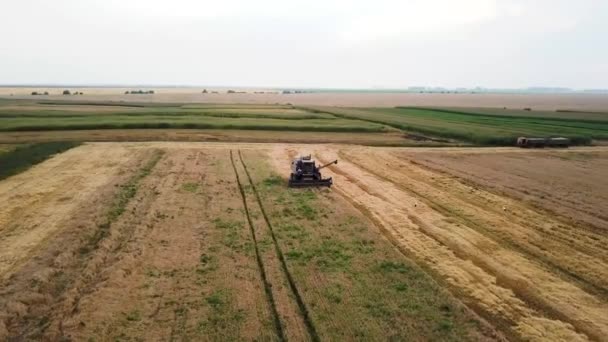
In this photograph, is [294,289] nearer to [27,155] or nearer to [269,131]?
[27,155]

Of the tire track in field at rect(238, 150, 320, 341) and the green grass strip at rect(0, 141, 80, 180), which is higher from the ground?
the green grass strip at rect(0, 141, 80, 180)

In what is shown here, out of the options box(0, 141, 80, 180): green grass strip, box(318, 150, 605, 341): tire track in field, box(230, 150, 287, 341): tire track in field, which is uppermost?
box(0, 141, 80, 180): green grass strip

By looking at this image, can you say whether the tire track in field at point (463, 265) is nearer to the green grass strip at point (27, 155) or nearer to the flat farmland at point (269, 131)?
the green grass strip at point (27, 155)

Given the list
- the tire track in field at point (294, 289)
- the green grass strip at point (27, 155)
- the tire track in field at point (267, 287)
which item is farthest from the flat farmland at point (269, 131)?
the tire track in field at point (294, 289)

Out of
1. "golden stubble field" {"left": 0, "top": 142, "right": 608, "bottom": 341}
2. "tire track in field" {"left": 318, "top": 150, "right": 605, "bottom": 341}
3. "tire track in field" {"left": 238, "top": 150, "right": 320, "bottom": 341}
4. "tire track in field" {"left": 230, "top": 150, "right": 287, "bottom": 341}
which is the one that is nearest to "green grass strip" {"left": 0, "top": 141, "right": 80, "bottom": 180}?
"golden stubble field" {"left": 0, "top": 142, "right": 608, "bottom": 341}

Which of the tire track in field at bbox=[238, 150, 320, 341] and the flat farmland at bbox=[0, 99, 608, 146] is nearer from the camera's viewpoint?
the tire track in field at bbox=[238, 150, 320, 341]

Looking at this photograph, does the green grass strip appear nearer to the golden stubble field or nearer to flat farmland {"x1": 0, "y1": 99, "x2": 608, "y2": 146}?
the golden stubble field

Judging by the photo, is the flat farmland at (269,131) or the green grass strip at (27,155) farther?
the flat farmland at (269,131)

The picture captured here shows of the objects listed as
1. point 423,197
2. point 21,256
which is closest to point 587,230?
point 423,197
